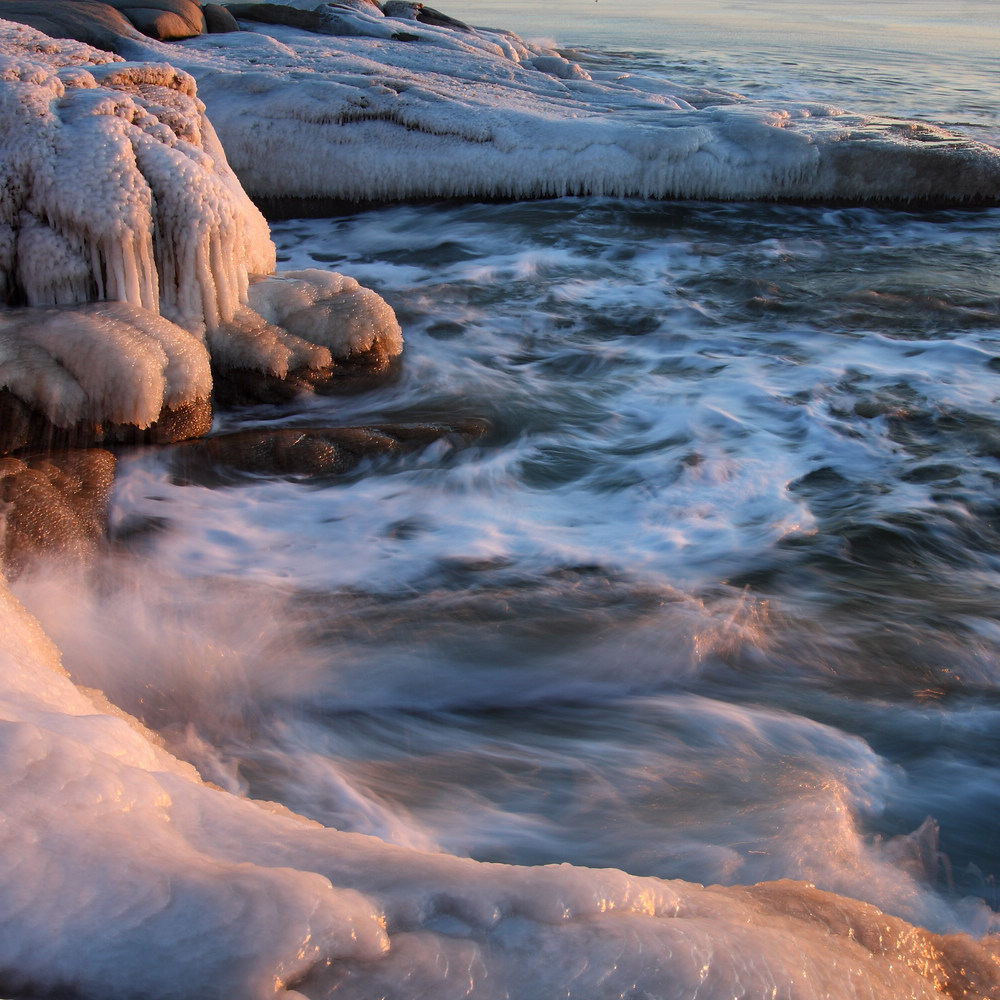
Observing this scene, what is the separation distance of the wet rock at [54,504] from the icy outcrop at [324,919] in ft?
5.28

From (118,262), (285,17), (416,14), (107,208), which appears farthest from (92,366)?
(416,14)

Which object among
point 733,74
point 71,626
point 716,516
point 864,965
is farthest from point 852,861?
point 733,74

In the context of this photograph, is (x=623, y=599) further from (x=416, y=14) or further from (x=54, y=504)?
(x=416, y=14)

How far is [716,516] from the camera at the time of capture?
12.5 feet

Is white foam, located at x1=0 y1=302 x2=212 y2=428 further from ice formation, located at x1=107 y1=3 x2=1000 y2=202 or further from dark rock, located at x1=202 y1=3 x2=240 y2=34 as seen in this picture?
dark rock, located at x1=202 y1=3 x2=240 y2=34

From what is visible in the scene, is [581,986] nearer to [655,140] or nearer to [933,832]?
[933,832]

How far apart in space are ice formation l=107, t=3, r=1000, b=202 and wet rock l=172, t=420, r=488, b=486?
440 cm

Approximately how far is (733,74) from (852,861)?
56.1 ft

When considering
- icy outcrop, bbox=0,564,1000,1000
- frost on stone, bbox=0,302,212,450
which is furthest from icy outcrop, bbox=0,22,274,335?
icy outcrop, bbox=0,564,1000,1000

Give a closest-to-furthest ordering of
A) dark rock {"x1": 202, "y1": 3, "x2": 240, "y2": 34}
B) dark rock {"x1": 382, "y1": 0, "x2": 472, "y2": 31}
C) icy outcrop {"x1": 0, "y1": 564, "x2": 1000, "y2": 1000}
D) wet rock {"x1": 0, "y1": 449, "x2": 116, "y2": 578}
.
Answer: icy outcrop {"x1": 0, "y1": 564, "x2": 1000, "y2": 1000} < wet rock {"x1": 0, "y1": 449, "x2": 116, "y2": 578} < dark rock {"x1": 202, "y1": 3, "x2": 240, "y2": 34} < dark rock {"x1": 382, "y1": 0, "x2": 472, "y2": 31}

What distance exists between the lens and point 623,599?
123 inches

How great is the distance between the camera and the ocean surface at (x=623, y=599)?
2.23 metres

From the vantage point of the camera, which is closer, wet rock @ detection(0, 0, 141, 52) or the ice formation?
the ice formation

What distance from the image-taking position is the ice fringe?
3.53 meters
